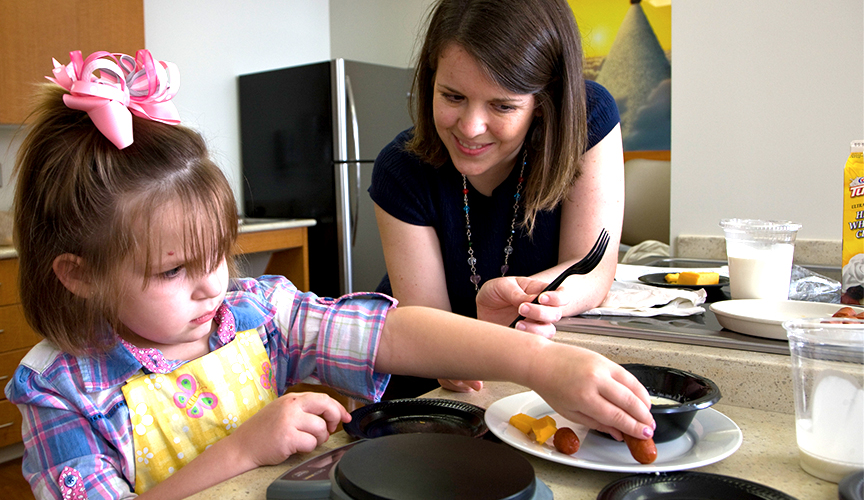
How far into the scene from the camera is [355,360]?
2.91 ft

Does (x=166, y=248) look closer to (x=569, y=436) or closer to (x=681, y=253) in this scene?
(x=569, y=436)

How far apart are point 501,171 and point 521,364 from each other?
70 cm

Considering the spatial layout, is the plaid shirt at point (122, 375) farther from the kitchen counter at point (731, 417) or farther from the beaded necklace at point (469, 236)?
the beaded necklace at point (469, 236)

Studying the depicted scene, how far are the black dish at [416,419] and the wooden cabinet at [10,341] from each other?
2.20m

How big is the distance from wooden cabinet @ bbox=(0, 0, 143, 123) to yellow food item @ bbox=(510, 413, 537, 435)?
2.61 meters

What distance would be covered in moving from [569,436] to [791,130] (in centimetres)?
162

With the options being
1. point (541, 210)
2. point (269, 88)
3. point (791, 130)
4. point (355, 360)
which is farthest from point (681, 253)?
point (269, 88)

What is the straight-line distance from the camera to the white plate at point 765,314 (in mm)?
877

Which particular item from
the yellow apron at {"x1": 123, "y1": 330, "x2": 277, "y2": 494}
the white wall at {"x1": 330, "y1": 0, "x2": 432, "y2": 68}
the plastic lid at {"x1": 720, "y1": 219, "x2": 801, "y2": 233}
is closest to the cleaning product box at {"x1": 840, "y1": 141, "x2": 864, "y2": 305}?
the plastic lid at {"x1": 720, "y1": 219, "x2": 801, "y2": 233}

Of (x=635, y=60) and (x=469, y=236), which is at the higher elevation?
(x=635, y=60)

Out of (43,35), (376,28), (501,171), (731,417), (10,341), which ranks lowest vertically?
(10,341)

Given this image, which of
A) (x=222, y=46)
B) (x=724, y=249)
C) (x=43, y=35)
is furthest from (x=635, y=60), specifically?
(x=43, y=35)

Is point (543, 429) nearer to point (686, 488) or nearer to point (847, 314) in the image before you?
point (686, 488)

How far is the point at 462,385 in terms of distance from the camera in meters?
0.87
